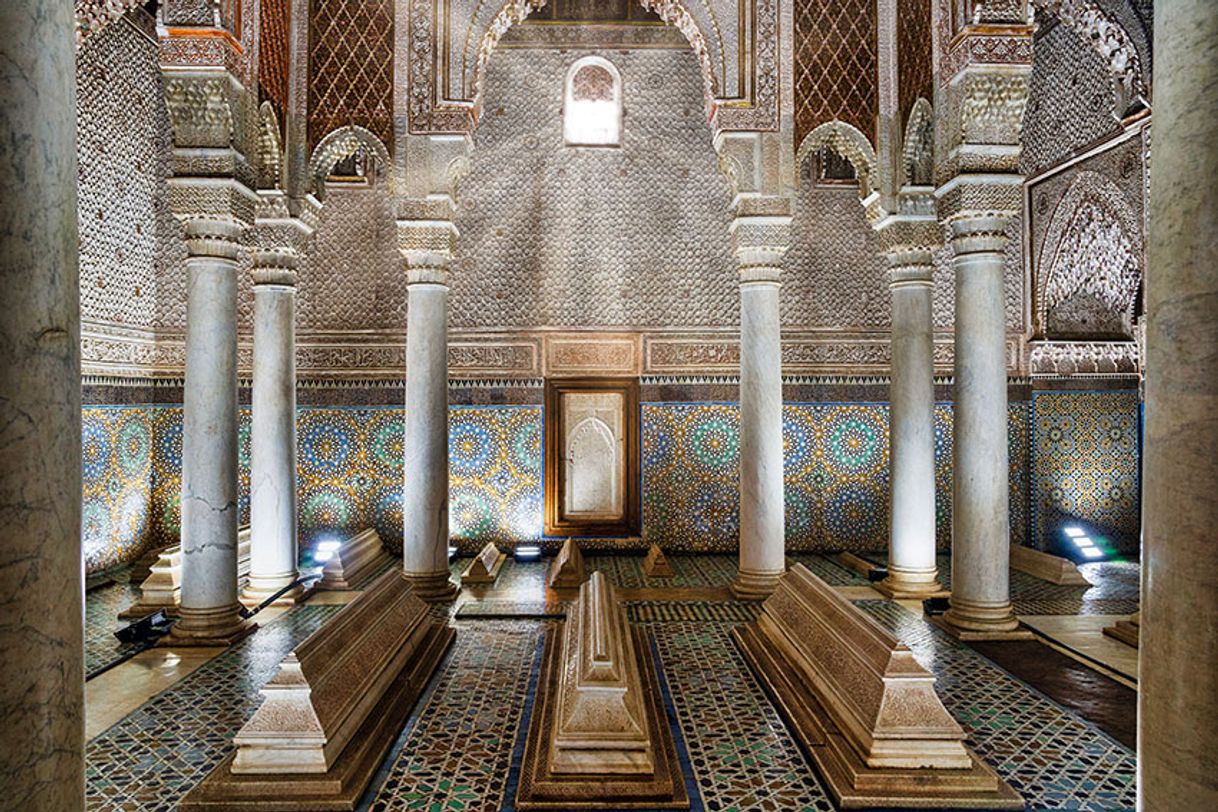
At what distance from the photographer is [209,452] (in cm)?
520

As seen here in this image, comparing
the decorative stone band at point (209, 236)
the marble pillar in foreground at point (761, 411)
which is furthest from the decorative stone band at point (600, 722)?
the decorative stone band at point (209, 236)

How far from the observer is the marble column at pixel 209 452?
5133mm

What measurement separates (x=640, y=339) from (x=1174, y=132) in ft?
22.9

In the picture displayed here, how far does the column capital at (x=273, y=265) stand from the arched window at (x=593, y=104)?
3549mm

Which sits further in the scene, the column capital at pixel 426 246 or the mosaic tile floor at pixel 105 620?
the column capital at pixel 426 246

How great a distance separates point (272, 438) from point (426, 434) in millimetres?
1363

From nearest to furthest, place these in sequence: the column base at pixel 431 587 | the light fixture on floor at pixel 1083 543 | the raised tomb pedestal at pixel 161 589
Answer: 1. the raised tomb pedestal at pixel 161 589
2. the column base at pixel 431 587
3. the light fixture on floor at pixel 1083 543

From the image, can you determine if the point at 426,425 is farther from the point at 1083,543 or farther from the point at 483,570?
the point at 1083,543

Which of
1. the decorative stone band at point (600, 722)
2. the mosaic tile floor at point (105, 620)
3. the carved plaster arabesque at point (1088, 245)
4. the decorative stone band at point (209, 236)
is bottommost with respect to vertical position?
the mosaic tile floor at point (105, 620)

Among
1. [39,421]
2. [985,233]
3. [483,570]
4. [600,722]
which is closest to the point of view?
[39,421]

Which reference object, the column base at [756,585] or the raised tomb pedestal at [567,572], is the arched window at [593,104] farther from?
the column base at [756,585]

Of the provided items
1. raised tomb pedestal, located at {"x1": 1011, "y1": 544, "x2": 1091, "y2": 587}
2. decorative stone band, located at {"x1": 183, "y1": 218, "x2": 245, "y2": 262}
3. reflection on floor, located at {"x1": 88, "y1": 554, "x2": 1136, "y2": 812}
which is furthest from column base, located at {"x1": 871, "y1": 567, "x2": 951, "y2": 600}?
decorative stone band, located at {"x1": 183, "y1": 218, "x2": 245, "y2": 262}

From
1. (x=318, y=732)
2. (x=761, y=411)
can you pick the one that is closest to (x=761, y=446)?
(x=761, y=411)

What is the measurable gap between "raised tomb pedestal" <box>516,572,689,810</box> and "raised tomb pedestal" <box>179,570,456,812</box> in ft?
2.31
